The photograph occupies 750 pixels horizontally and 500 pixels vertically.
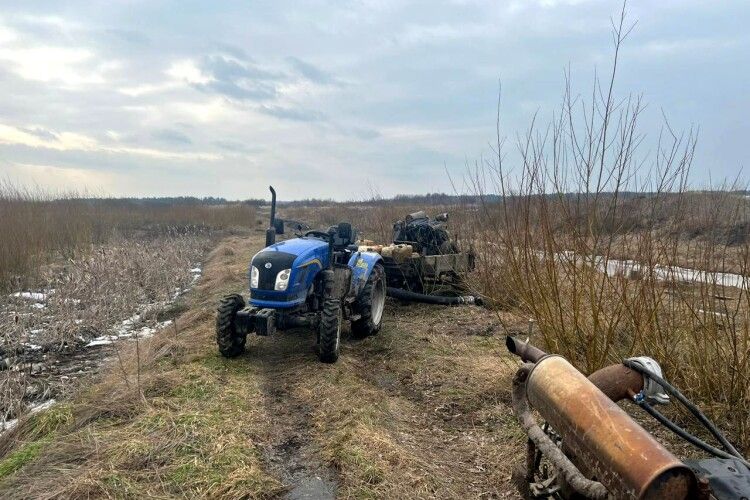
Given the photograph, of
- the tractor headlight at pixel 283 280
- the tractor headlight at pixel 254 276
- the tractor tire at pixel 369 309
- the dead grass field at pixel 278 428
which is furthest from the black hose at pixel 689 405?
the tractor tire at pixel 369 309

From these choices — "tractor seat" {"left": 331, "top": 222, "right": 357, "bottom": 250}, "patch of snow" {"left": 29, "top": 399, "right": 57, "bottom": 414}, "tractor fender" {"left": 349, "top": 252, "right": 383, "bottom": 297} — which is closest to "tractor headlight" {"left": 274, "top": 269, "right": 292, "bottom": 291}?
"tractor seat" {"left": 331, "top": 222, "right": 357, "bottom": 250}

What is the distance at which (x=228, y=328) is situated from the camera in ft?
18.2

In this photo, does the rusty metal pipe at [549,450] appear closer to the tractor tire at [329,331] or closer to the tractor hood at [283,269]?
the tractor tire at [329,331]

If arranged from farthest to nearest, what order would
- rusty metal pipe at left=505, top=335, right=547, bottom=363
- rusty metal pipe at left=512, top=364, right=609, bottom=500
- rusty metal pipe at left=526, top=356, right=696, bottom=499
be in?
rusty metal pipe at left=505, top=335, right=547, bottom=363 < rusty metal pipe at left=512, top=364, right=609, bottom=500 < rusty metal pipe at left=526, top=356, right=696, bottom=499

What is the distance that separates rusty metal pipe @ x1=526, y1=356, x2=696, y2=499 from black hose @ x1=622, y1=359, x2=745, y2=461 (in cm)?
14

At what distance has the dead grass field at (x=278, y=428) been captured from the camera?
133 inches

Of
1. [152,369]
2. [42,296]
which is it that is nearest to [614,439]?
[152,369]

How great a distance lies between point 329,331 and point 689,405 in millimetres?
3781

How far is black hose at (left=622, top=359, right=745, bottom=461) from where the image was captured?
6.67 ft

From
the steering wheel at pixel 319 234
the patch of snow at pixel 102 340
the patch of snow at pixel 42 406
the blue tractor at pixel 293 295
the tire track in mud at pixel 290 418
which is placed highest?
the steering wheel at pixel 319 234

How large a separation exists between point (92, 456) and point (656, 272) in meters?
4.11

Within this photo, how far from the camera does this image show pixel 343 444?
3.85 m

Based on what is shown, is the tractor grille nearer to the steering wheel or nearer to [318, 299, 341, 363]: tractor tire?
[318, 299, 341, 363]: tractor tire

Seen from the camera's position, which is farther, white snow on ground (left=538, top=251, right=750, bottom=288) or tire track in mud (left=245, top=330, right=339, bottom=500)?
white snow on ground (left=538, top=251, right=750, bottom=288)
